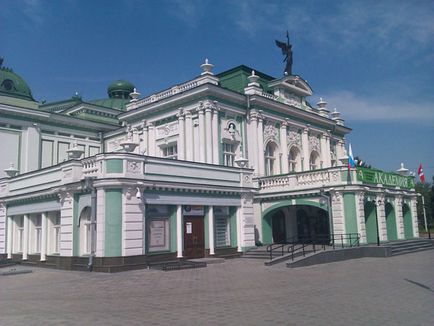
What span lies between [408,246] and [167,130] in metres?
15.8

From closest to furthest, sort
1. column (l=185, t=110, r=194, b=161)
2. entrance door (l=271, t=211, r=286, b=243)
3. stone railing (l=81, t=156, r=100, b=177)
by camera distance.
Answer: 1. stone railing (l=81, t=156, r=100, b=177)
2. entrance door (l=271, t=211, r=286, b=243)
3. column (l=185, t=110, r=194, b=161)

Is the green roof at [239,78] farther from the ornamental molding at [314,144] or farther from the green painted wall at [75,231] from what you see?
the green painted wall at [75,231]

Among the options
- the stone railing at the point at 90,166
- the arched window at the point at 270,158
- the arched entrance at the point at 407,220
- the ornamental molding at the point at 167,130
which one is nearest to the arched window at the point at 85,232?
the stone railing at the point at 90,166

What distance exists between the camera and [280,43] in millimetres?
33750

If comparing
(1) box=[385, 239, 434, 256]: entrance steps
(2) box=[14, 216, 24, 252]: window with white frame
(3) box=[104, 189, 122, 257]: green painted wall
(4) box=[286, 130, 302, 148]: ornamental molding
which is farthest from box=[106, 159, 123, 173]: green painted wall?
(4) box=[286, 130, 302, 148]: ornamental molding

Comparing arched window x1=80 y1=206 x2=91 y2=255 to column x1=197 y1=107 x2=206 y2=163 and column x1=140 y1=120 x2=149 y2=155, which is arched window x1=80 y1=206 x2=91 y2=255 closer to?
column x1=197 y1=107 x2=206 y2=163

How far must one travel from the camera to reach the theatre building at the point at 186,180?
17.9 m

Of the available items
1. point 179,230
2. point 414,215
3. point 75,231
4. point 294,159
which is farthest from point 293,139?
point 75,231

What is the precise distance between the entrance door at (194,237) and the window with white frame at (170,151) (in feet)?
27.7

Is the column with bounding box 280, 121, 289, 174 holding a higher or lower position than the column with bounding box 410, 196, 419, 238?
higher

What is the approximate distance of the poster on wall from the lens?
60.8 ft

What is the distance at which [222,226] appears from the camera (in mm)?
21969

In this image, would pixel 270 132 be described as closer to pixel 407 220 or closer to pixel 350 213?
pixel 350 213

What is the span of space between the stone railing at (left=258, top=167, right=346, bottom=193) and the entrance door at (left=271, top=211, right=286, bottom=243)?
6.51 ft
